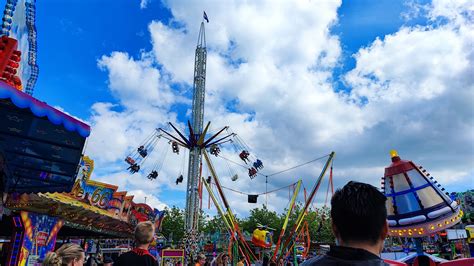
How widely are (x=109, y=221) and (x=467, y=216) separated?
120 ft

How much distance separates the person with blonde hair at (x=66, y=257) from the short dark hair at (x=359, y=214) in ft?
8.51

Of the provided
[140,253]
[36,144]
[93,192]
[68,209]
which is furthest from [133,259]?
[93,192]

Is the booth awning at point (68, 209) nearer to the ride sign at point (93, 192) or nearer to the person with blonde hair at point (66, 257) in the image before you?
the ride sign at point (93, 192)

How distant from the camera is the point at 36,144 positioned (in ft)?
21.0

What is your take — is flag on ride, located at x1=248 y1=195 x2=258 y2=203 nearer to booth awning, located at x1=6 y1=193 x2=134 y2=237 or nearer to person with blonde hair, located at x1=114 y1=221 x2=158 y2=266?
booth awning, located at x1=6 y1=193 x2=134 y2=237

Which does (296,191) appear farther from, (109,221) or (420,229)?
(420,229)

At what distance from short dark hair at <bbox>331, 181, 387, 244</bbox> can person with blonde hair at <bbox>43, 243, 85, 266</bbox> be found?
2.59 meters

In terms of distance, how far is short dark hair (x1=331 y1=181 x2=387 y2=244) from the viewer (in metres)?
1.71

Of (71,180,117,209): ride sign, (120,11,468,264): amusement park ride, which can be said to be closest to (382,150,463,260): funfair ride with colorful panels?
(120,11,468,264): amusement park ride

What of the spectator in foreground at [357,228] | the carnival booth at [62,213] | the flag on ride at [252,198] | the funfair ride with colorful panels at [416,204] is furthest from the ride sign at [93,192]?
the spectator in foreground at [357,228]

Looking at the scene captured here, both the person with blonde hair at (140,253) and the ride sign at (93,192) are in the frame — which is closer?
the person with blonde hair at (140,253)

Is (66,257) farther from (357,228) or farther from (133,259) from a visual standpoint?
(357,228)

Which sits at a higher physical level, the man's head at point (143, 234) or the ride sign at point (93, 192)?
the ride sign at point (93, 192)

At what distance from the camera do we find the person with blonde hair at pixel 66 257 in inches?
122
